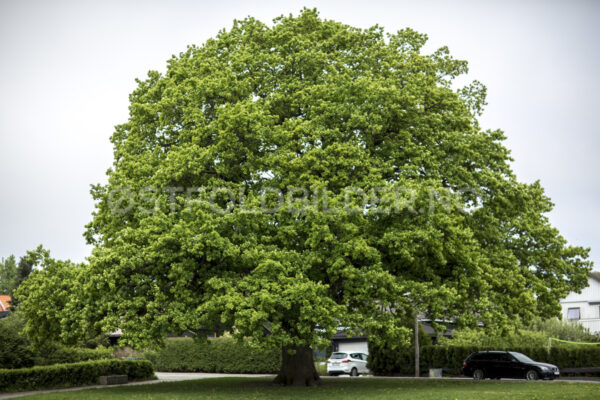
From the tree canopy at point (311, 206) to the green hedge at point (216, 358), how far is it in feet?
69.5

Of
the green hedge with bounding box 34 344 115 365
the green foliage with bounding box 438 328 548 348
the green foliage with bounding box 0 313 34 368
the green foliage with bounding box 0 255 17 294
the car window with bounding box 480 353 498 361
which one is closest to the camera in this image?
the green foliage with bounding box 0 313 34 368

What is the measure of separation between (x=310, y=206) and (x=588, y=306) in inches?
1976

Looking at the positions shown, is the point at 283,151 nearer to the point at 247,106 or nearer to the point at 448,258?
the point at 247,106

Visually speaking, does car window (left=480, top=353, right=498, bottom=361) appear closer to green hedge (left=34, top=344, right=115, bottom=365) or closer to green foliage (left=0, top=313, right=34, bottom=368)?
green hedge (left=34, top=344, right=115, bottom=365)

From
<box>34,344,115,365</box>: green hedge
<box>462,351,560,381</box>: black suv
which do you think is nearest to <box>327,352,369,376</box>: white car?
<box>462,351,560,381</box>: black suv

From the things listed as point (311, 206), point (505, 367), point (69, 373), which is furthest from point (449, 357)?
point (69, 373)

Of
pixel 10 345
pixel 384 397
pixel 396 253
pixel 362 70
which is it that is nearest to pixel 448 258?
pixel 396 253

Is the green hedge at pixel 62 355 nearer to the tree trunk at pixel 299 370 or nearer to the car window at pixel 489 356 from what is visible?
the tree trunk at pixel 299 370

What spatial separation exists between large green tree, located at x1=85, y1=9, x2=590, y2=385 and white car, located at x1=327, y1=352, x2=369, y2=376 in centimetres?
1716

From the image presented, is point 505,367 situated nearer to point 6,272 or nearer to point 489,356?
point 489,356

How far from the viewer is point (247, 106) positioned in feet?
76.2

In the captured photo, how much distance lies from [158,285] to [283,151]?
714cm

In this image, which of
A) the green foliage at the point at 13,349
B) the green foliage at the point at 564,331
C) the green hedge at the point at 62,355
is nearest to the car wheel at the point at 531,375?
the green foliage at the point at 564,331

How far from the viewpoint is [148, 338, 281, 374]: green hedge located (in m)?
47.0
